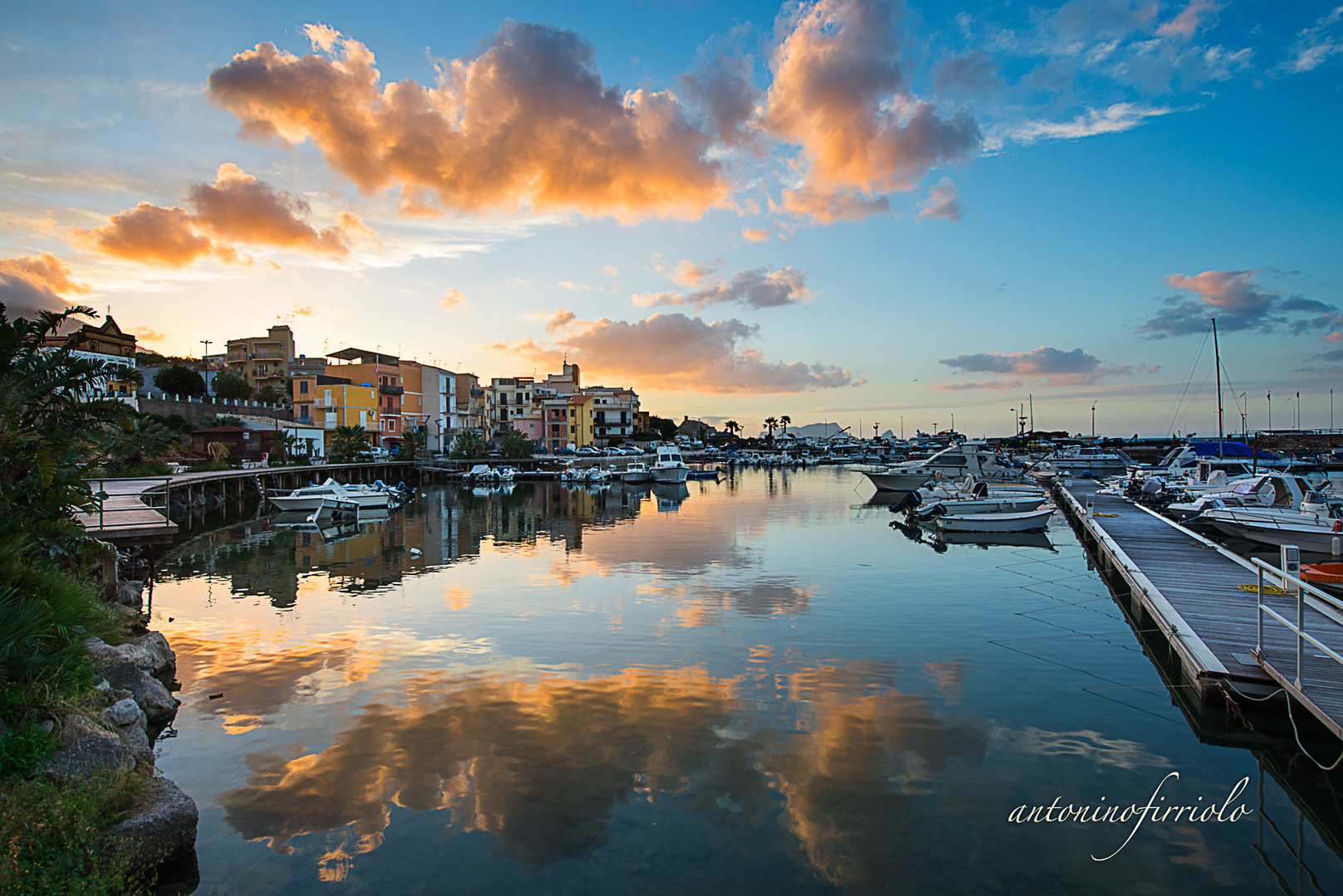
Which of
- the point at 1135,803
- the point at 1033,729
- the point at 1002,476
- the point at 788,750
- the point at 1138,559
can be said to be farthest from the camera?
the point at 1002,476

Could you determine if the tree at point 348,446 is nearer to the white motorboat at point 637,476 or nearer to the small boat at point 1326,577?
Result: the white motorboat at point 637,476

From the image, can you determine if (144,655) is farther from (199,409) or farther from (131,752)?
(199,409)

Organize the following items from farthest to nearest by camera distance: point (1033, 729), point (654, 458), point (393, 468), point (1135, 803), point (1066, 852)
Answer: point (654, 458) → point (393, 468) → point (1033, 729) → point (1135, 803) → point (1066, 852)

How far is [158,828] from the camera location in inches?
283

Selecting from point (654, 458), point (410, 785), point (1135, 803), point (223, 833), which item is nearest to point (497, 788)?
point (410, 785)

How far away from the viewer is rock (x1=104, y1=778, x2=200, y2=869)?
693cm

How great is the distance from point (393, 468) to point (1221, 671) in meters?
83.8

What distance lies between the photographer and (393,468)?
83438 mm

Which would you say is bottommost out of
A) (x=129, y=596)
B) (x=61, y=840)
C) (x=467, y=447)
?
(x=129, y=596)

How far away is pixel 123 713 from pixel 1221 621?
18843mm

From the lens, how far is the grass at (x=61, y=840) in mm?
5449

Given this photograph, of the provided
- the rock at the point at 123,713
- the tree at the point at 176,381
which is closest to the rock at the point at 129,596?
the rock at the point at 123,713

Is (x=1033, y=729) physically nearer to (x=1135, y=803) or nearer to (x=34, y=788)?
(x=1135, y=803)

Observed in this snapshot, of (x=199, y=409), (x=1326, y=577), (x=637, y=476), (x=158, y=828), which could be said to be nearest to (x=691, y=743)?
(x=158, y=828)
